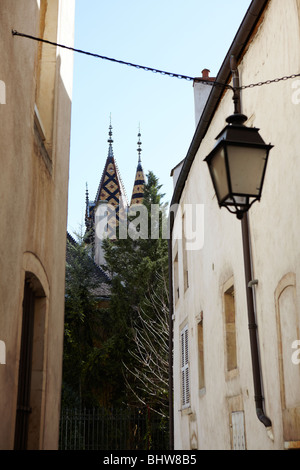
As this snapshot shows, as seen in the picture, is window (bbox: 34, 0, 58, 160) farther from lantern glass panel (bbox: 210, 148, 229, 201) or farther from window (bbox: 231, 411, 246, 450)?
window (bbox: 231, 411, 246, 450)

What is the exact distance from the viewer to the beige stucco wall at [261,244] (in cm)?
603

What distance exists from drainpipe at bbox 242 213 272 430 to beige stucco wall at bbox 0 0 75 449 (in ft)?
7.44

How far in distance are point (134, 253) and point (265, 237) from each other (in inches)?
898

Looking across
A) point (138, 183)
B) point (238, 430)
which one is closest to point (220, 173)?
point (238, 430)

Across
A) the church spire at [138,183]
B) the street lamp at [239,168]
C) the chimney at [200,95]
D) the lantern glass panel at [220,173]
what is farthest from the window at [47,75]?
the church spire at [138,183]

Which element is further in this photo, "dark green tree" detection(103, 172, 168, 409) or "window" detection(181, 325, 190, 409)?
"dark green tree" detection(103, 172, 168, 409)

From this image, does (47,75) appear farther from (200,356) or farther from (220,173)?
(200,356)

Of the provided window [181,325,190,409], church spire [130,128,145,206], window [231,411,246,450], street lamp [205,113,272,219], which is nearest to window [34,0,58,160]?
street lamp [205,113,272,219]

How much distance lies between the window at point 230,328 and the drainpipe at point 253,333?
1.11m

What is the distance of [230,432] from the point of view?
27.0 ft

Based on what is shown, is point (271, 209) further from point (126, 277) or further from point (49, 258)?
point (126, 277)

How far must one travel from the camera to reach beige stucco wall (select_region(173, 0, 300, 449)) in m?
6.03

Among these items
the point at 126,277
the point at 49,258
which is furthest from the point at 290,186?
the point at 126,277

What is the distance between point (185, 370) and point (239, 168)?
914 cm
